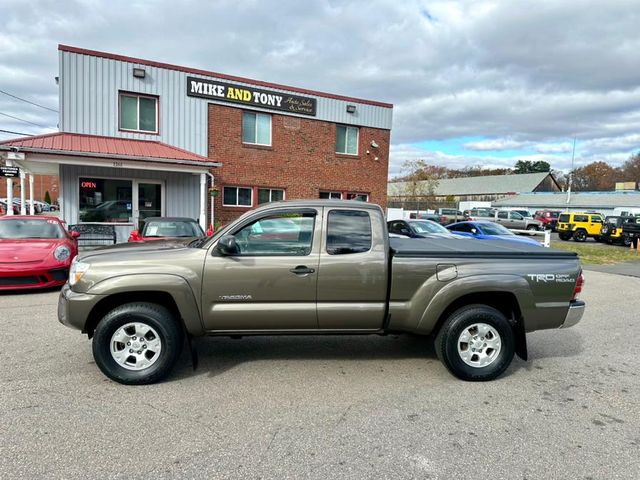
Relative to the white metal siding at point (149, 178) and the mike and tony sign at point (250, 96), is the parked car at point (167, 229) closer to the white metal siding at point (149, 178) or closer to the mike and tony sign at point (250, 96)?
the white metal siding at point (149, 178)

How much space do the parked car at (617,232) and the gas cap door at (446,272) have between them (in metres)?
24.7

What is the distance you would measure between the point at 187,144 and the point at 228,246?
13.8 metres

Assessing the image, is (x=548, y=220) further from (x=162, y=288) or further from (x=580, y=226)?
(x=162, y=288)

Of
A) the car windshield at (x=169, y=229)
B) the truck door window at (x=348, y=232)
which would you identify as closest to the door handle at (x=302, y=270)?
the truck door window at (x=348, y=232)

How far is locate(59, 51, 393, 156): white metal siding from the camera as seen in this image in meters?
14.4

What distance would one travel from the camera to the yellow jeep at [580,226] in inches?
1045

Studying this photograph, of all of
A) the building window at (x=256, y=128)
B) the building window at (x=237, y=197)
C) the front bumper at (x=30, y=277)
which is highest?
the building window at (x=256, y=128)

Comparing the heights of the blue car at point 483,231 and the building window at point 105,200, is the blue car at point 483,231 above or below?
below

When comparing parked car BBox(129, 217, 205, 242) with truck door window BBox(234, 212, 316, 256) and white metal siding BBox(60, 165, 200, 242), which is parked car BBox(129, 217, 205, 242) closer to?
truck door window BBox(234, 212, 316, 256)

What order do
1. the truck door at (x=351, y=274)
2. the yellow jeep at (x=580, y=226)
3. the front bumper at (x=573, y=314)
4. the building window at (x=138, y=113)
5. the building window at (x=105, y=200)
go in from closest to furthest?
the truck door at (x=351, y=274), the front bumper at (x=573, y=314), the building window at (x=105, y=200), the building window at (x=138, y=113), the yellow jeep at (x=580, y=226)

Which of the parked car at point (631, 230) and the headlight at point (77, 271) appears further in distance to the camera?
the parked car at point (631, 230)

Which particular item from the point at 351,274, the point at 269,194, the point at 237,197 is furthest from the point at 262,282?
the point at 269,194

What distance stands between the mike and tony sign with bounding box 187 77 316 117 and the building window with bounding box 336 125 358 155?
1719 mm

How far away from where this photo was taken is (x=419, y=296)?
420 cm
